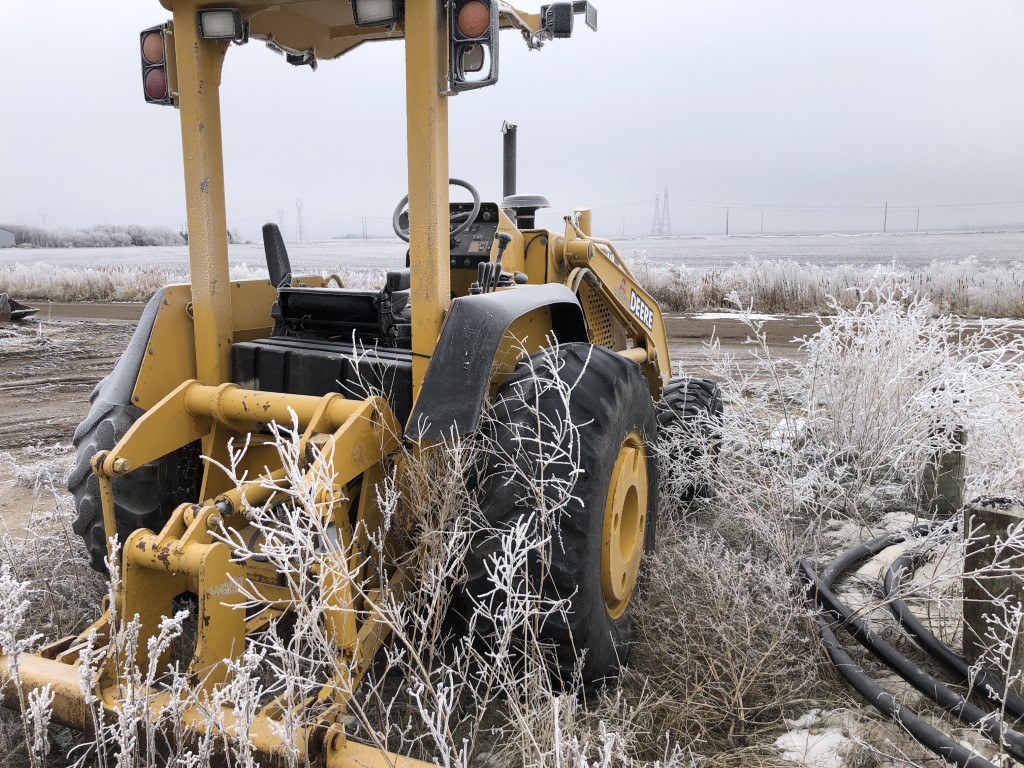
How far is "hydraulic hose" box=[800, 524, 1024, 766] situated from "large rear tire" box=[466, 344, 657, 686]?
0.86 meters

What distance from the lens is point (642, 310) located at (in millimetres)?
5832

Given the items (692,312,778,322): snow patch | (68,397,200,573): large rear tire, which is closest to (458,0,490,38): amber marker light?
(68,397,200,573): large rear tire

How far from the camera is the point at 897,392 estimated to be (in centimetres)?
529

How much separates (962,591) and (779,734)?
1.07 m

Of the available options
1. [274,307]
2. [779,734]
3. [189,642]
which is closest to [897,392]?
[779,734]

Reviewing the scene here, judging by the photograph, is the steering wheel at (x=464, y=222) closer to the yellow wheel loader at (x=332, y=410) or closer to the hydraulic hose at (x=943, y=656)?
the yellow wheel loader at (x=332, y=410)

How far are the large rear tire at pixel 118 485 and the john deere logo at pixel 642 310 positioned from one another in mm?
3246

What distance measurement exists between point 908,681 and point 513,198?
3.35 meters

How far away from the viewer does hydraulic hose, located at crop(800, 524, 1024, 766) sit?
8.59 ft

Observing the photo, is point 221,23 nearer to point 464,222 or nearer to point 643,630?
point 464,222

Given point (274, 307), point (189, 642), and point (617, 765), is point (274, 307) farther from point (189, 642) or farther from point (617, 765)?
point (617, 765)

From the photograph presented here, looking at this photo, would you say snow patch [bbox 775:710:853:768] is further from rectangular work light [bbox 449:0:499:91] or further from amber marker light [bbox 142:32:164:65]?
amber marker light [bbox 142:32:164:65]

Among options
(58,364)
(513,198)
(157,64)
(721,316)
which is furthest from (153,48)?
(721,316)

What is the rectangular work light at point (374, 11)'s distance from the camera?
2861mm
